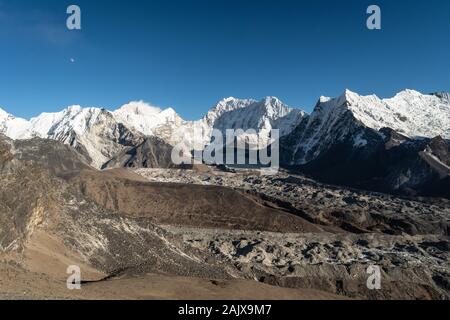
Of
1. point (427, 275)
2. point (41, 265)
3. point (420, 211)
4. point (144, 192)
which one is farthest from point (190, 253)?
point (420, 211)

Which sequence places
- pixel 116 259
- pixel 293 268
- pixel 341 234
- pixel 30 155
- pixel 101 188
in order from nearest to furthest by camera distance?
pixel 116 259
pixel 293 268
pixel 341 234
pixel 101 188
pixel 30 155

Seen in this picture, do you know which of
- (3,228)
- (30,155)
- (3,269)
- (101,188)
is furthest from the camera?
(30,155)

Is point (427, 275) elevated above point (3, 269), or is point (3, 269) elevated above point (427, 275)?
point (3, 269)

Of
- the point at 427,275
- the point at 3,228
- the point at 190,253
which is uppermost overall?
the point at 3,228
